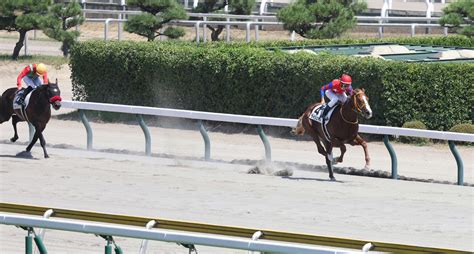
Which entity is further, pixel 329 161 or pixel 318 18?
pixel 318 18

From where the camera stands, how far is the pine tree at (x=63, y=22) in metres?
26.5

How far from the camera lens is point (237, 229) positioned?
6281 millimetres

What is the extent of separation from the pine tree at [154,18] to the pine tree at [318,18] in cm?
237

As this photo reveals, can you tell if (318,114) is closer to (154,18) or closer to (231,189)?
(231,189)

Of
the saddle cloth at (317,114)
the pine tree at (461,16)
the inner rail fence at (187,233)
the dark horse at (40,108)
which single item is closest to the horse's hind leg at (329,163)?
the saddle cloth at (317,114)

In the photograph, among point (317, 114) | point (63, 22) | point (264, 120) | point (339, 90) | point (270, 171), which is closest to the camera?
point (339, 90)

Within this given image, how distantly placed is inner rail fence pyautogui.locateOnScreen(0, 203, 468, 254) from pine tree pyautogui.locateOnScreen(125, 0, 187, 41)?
19003mm

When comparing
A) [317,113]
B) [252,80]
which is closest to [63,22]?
[252,80]

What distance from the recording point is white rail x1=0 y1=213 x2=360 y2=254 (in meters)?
5.91

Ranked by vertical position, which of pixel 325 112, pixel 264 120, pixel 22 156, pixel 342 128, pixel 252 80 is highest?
pixel 325 112

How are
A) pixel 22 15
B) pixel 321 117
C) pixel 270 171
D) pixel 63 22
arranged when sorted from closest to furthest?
pixel 321 117, pixel 270 171, pixel 22 15, pixel 63 22

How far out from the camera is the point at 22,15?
1039 inches

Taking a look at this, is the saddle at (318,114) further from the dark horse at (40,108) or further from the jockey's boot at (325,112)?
the dark horse at (40,108)

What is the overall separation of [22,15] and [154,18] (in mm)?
2895
